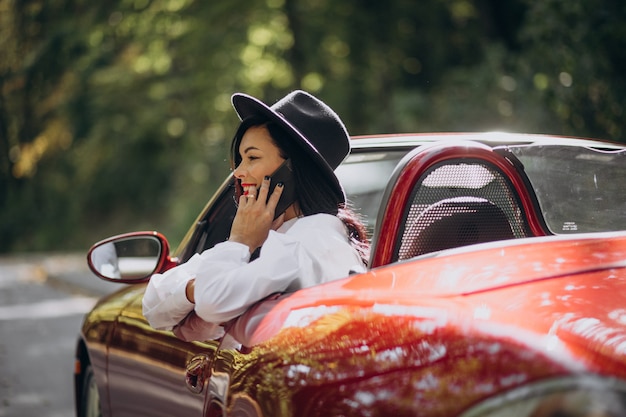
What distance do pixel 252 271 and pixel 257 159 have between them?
22.0 inches

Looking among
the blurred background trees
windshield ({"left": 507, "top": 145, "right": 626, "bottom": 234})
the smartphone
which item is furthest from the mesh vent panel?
the blurred background trees

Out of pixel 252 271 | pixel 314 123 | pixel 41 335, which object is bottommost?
pixel 41 335

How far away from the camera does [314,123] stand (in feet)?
10.6

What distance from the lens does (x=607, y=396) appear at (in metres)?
1.70

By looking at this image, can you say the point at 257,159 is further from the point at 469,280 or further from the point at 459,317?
the point at 459,317

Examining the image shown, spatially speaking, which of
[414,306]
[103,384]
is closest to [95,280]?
[103,384]

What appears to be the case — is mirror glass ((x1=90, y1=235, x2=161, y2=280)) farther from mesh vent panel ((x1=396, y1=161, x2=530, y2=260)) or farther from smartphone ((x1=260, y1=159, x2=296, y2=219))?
mesh vent panel ((x1=396, y1=161, x2=530, y2=260))

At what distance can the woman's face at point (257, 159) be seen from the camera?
310 cm

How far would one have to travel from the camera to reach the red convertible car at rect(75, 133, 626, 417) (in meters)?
1.80

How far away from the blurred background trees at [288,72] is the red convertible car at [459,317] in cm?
887

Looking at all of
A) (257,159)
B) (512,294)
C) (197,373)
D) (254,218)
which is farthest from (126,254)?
(512,294)

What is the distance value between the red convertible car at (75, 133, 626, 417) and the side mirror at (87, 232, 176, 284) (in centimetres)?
34

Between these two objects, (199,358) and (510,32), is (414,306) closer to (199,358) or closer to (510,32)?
(199,358)

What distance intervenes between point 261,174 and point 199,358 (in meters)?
0.57
